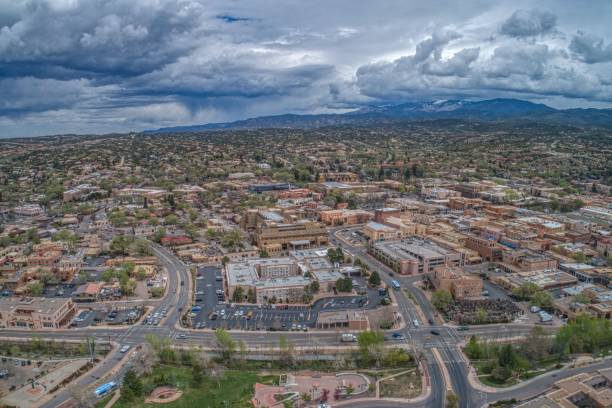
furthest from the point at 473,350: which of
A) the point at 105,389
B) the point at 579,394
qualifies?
the point at 105,389

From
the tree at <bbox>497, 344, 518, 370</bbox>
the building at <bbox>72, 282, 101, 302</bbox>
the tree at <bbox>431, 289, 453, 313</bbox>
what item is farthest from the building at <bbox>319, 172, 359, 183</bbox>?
the tree at <bbox>497, 344, 518, 370</bbox>

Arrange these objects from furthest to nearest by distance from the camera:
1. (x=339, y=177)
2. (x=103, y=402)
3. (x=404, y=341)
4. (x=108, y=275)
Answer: (x=339, y=177) → (x=108, y=275) → (x=404, y=341) → (x=103, y=402)

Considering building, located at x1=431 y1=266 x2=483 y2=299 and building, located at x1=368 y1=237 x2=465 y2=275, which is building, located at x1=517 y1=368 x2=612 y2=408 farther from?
building, located at x1=368 y1=237 x2=465 y2=275

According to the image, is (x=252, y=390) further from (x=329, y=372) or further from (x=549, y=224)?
(x=549, y=224)

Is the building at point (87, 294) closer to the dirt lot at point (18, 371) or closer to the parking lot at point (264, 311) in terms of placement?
the parking lot at point (264, 311)

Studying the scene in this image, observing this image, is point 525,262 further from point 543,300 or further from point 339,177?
point 339,177

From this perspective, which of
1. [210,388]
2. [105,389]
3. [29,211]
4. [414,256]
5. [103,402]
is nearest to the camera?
[103,402]

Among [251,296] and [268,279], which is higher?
[268,279]
